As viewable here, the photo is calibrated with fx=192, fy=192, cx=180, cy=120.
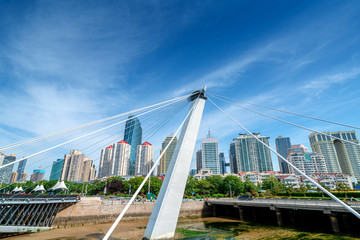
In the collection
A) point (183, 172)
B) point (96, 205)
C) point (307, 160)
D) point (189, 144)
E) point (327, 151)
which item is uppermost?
point (327, 151)

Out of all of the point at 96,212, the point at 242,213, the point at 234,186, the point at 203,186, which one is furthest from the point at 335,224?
the point at 203,186

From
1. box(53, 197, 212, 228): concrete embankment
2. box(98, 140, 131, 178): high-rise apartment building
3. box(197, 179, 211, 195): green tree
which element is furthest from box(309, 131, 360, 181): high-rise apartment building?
box(53, 197, 212, 228): concrete embankment

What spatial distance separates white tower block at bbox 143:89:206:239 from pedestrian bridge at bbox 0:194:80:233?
14.5 meters

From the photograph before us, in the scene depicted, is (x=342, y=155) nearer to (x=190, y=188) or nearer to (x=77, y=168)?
(x=190, y=188)

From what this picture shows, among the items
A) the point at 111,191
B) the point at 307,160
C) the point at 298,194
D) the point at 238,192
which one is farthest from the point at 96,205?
the point at 307,160

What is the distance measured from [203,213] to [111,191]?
111ft

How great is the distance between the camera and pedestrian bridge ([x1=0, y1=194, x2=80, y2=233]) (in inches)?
648

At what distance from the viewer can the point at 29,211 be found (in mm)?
19141

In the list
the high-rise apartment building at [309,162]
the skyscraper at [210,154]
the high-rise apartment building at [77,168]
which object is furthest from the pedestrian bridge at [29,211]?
the high-rise apartment building at [309,162]

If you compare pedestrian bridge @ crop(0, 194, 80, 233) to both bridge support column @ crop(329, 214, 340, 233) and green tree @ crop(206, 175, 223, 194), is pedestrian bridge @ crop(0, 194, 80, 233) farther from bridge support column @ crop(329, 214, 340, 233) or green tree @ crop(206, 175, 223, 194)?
green tree @ crop(206, 175, 223, 194)

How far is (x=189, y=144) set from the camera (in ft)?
40.9

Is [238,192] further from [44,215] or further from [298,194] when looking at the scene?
[44,215]

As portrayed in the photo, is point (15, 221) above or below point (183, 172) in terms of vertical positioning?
below

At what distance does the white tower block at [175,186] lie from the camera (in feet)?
30.8
